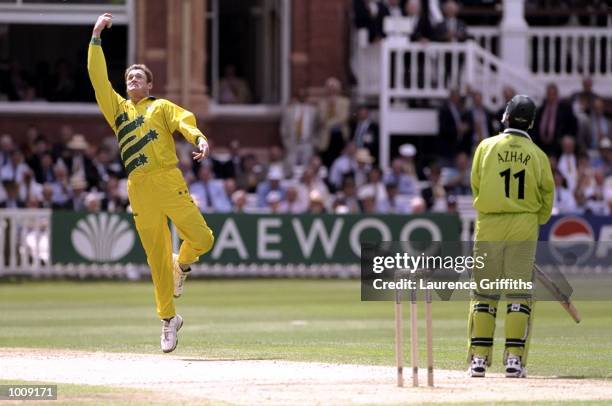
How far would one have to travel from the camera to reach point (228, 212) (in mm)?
27688

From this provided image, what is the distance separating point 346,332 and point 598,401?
272 inches

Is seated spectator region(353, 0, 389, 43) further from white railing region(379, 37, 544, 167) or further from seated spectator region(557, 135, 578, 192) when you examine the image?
seated spectator region(557, 135, 578, 192)

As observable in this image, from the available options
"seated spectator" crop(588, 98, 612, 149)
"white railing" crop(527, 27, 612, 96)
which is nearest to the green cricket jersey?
"seated spectator" crop(588, 98, 612, 149)

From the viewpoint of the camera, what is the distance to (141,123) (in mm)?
14406

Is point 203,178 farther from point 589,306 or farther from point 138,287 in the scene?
point 589,306

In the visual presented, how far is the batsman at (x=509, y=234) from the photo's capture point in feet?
41.7

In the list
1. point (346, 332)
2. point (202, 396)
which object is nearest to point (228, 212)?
point (346, 332)

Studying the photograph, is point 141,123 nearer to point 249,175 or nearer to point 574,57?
Answer: point 249,175

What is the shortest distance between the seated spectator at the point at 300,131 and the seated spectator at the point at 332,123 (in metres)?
0.27

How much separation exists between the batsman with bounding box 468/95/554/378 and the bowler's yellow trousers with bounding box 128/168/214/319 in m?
2.72

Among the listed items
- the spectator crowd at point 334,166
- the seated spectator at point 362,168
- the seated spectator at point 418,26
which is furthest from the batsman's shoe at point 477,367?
the seated spectator at point 418,26

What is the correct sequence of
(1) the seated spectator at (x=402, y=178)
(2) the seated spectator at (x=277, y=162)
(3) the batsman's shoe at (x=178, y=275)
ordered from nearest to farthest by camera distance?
(3) the batsman's shoe at (x=178, y=275), (1) the seated spectator at (x=402, y=178), (2) the seated spectator at (x=277, y=162)

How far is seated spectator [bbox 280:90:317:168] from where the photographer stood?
3130cm

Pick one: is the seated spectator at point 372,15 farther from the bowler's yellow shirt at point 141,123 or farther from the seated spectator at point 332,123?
the bowler's yellow shirt at point 141,123
